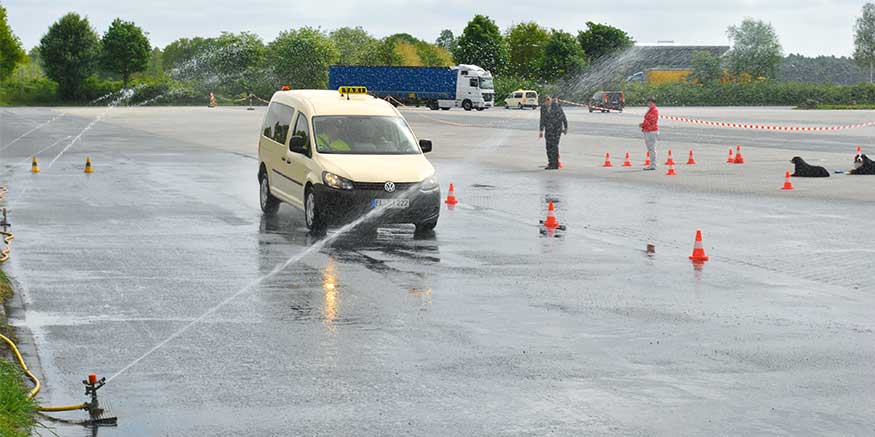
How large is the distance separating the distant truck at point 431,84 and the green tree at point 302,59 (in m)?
25.1

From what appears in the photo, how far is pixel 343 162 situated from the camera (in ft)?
55.4

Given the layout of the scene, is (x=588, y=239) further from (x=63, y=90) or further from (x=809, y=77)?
(x=809, y=77)

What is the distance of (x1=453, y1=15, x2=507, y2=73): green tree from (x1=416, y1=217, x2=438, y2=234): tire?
373 feet

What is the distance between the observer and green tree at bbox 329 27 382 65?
4975 inches

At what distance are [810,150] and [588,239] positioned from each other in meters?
24.2

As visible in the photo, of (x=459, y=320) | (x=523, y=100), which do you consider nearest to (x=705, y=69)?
(x=523, y=100)

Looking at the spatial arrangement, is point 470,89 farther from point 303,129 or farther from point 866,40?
point 866,40

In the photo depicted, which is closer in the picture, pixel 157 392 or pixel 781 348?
pixel 157 392

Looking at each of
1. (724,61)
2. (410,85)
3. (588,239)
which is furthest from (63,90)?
(588,239)

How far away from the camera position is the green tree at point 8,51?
116438mm

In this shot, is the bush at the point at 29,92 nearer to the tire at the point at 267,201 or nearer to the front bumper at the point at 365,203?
the tire at the point at 267,201

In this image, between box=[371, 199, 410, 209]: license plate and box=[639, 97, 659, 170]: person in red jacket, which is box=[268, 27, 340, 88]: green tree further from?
box=[371, 199, 410, 209]: license plate

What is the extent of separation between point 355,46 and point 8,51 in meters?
37.3

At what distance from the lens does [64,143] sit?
132 ft
